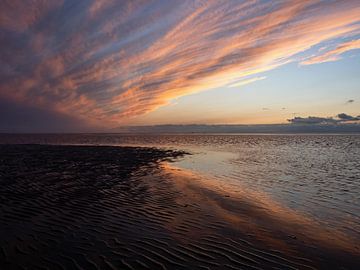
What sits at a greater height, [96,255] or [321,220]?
[96,255]

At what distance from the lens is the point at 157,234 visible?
8.16m

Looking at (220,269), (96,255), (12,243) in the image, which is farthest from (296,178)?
(12,243)

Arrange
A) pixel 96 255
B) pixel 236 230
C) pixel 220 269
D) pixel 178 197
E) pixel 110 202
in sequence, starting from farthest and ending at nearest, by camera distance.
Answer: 1. pixel 178 197
2. pixel 110 202
3. pixel 236 230
4. pixel 96 255
5. pixel 220 269

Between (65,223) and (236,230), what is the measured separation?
5970 mm

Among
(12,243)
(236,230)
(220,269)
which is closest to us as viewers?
(220,269)

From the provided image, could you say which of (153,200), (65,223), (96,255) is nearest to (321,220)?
(153,200)

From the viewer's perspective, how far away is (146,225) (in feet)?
29.6

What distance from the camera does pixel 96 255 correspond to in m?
6.59

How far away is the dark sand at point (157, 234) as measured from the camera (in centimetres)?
642

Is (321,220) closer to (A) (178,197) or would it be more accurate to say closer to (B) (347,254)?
(B) (347,254)

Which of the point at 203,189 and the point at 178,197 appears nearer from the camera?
the point at 178,197

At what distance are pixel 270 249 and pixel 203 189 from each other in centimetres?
857

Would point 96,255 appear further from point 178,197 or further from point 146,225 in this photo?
point 178,197

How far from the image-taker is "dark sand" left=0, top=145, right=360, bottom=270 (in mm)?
6418
